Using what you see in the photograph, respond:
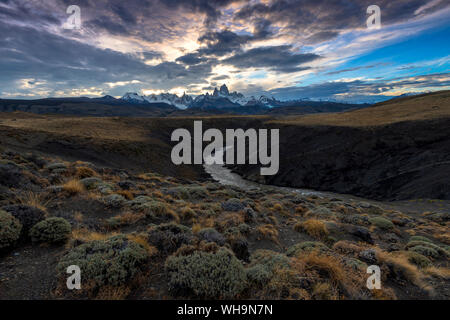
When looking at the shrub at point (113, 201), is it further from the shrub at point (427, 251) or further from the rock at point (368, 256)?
the shrub at point (427, 251)

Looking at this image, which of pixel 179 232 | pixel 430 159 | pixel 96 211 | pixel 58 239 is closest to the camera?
pixel 58 239

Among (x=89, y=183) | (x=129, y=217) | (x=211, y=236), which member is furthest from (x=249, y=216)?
(x=89, y=183)

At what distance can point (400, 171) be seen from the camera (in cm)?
3509

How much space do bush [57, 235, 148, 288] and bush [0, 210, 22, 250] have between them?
173cm

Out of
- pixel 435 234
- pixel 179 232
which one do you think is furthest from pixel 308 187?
pixel 179 232

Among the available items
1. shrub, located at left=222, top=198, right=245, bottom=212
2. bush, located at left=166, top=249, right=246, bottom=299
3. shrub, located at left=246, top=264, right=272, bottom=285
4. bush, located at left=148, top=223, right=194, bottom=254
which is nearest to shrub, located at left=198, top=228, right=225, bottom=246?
bush, located at left=148, top=223, right=194, bottom=254

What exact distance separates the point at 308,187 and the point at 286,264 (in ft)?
127

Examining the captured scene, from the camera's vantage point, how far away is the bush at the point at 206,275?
14.0ft

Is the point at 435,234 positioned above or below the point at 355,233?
below

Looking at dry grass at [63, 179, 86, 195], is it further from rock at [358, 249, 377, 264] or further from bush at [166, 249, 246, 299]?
rock at [358, 249, 377, 264]

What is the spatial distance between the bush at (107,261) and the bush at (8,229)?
173 cm

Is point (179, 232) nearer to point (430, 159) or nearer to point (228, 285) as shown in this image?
point (228, 285)

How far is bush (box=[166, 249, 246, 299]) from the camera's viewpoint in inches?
168
